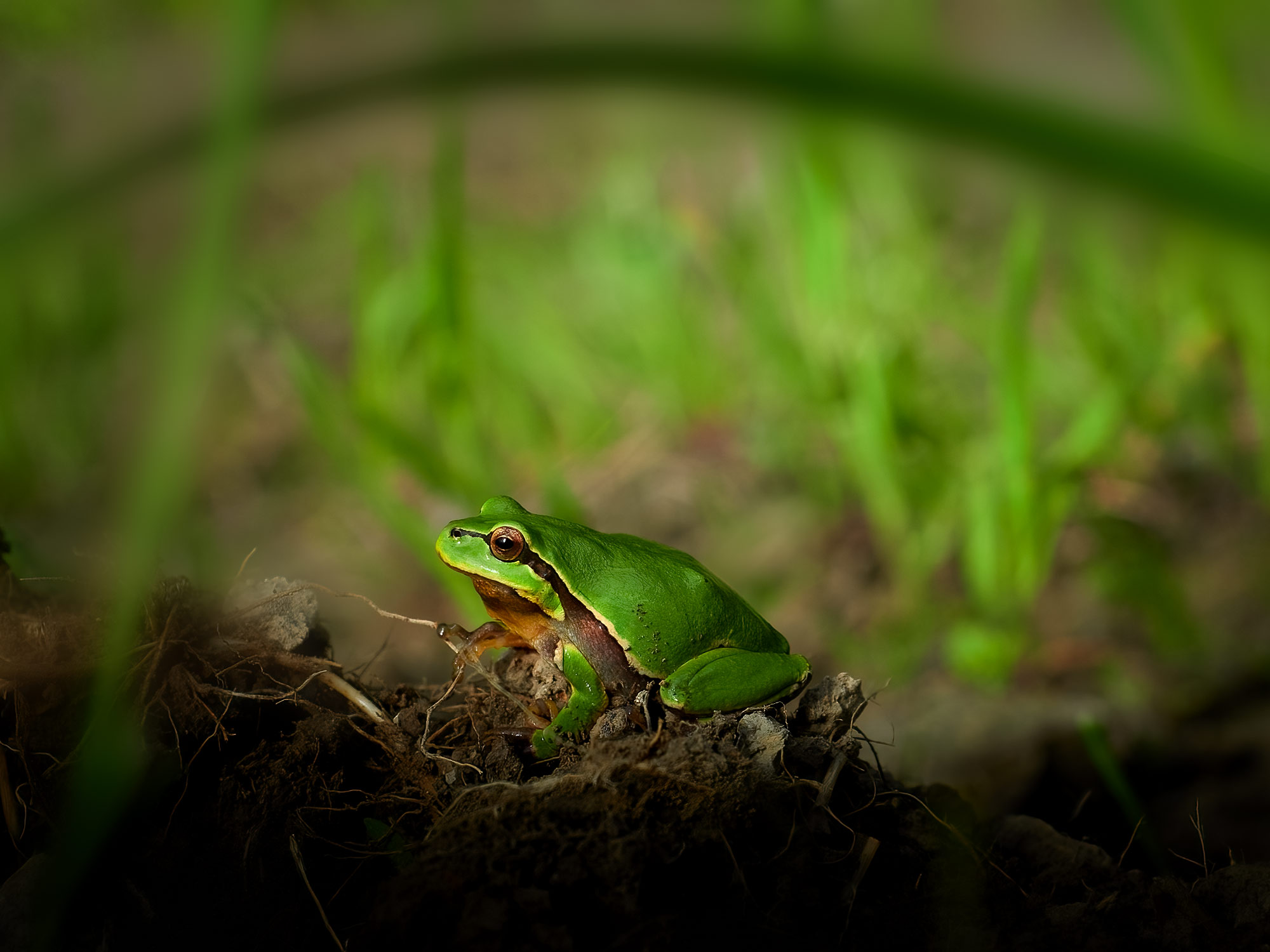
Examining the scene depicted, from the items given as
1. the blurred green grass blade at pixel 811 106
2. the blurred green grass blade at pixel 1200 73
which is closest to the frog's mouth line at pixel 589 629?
the blurred green grass blade at pixel 811 106

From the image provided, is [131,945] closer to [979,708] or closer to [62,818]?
[62,818]

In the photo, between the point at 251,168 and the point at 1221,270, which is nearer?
the point at 251,168

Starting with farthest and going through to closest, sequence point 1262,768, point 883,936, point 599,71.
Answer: point 1262,768, point 883,936, point 599,71

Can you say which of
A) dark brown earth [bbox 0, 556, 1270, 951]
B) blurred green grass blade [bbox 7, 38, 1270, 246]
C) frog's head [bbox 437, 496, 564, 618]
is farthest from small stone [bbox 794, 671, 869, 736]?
blurred green grass blade [bbox 7, 38, 1270, 246]

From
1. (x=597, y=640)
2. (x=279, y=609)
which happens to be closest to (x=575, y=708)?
(x=597, y=640)

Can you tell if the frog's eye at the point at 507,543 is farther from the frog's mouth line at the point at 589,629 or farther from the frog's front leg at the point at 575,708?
the frog's front leg at the point at 575,708

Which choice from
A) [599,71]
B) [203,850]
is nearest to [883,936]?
[203,850]
